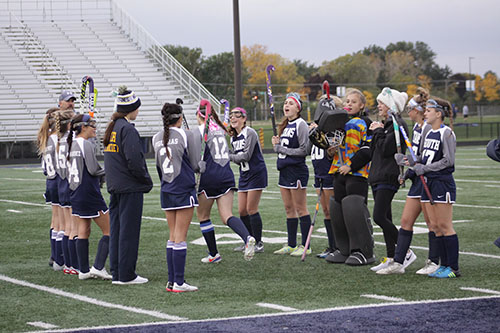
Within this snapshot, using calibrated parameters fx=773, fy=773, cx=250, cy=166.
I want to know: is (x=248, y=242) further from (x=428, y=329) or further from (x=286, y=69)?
(x=286, y=69)

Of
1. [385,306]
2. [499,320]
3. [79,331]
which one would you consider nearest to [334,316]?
[385,306]

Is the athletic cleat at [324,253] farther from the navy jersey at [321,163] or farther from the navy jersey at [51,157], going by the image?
the navy jersey at [51,157]

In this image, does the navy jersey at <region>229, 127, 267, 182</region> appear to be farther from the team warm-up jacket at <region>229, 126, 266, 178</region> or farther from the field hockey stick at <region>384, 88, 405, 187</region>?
the field hockey stick at <region>384, 88, 405, 187</region>

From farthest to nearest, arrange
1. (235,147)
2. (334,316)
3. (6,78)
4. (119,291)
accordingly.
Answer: (6,78) < (235,147) < (119,291) < (334,316)

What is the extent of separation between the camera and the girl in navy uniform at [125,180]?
7.87 meters

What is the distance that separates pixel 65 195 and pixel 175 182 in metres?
1.70

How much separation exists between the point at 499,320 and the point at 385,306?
1.00 m

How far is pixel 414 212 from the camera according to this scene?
8258 millimetres

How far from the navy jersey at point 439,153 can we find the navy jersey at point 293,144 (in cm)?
202

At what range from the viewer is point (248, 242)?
8.37 meters

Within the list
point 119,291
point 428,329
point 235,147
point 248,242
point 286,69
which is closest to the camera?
point 428,329

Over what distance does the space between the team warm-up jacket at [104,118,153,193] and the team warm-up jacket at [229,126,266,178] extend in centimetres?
218

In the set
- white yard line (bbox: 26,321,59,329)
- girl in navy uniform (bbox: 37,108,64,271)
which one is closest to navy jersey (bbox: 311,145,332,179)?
girl in navy uniform (bbox: 37,108,64,271)

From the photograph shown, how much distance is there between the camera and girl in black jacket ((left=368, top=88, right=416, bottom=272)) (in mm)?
8375
